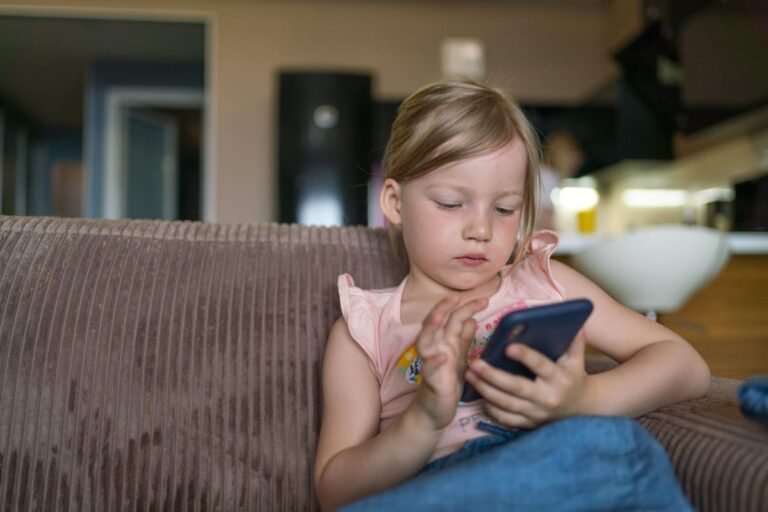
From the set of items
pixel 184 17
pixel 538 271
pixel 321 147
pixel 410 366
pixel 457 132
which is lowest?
pixel 410 366

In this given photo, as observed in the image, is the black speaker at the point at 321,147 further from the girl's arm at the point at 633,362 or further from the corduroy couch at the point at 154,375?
the girl's arm at the point at 633,362

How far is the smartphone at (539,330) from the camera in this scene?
65 centimetres

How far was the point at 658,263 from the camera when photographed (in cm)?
203

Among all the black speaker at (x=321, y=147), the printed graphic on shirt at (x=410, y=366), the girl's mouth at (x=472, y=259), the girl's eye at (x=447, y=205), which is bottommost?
the printed graphic on shirt at (x=410, y=366)

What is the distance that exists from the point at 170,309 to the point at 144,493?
0.23 m

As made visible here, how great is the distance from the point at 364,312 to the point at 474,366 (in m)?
0.28

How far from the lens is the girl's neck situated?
0.97 meters

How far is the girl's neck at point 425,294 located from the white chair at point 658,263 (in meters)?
1.13

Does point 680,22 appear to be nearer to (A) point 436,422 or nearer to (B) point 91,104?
(A) point 436,422

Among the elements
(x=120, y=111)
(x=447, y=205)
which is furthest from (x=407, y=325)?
(x=120, y=111)

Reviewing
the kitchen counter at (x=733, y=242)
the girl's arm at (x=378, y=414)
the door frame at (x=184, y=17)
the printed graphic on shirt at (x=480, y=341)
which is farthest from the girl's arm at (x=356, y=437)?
the door frame at (x=184, y=17)

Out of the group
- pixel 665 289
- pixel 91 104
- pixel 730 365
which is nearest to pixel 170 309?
pixel 665 289

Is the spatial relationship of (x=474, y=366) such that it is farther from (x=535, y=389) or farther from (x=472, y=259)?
(x=472, y=259)

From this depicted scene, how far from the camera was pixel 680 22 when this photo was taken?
3.14 metres
